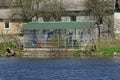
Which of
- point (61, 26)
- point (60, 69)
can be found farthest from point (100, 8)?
point (60, 69)

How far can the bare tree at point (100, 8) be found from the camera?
79.1 metres

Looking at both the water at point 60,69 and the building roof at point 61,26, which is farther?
the building roof at point 61,26

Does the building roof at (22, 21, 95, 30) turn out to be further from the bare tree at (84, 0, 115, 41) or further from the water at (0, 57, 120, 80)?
the water at (0, 57, 120, 80)

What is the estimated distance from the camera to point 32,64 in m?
56.6

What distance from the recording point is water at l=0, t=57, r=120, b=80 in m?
44.7

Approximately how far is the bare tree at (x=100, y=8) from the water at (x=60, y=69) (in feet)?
58.9

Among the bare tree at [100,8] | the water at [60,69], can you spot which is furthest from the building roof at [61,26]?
the water at [60,69]

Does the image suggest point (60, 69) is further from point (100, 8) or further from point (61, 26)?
point (100, 8)

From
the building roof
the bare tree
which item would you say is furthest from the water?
the bare tree

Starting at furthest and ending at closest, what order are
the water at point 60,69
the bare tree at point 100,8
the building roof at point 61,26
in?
the bare tree at point 100,8
the building roof at point 61,26
the water at point 60,69

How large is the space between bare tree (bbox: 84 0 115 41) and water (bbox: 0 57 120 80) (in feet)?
58.9

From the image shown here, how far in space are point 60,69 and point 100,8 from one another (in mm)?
29135

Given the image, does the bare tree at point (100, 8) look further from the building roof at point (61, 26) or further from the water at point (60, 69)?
the water at point (60, 69)

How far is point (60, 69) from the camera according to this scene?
5097cm
